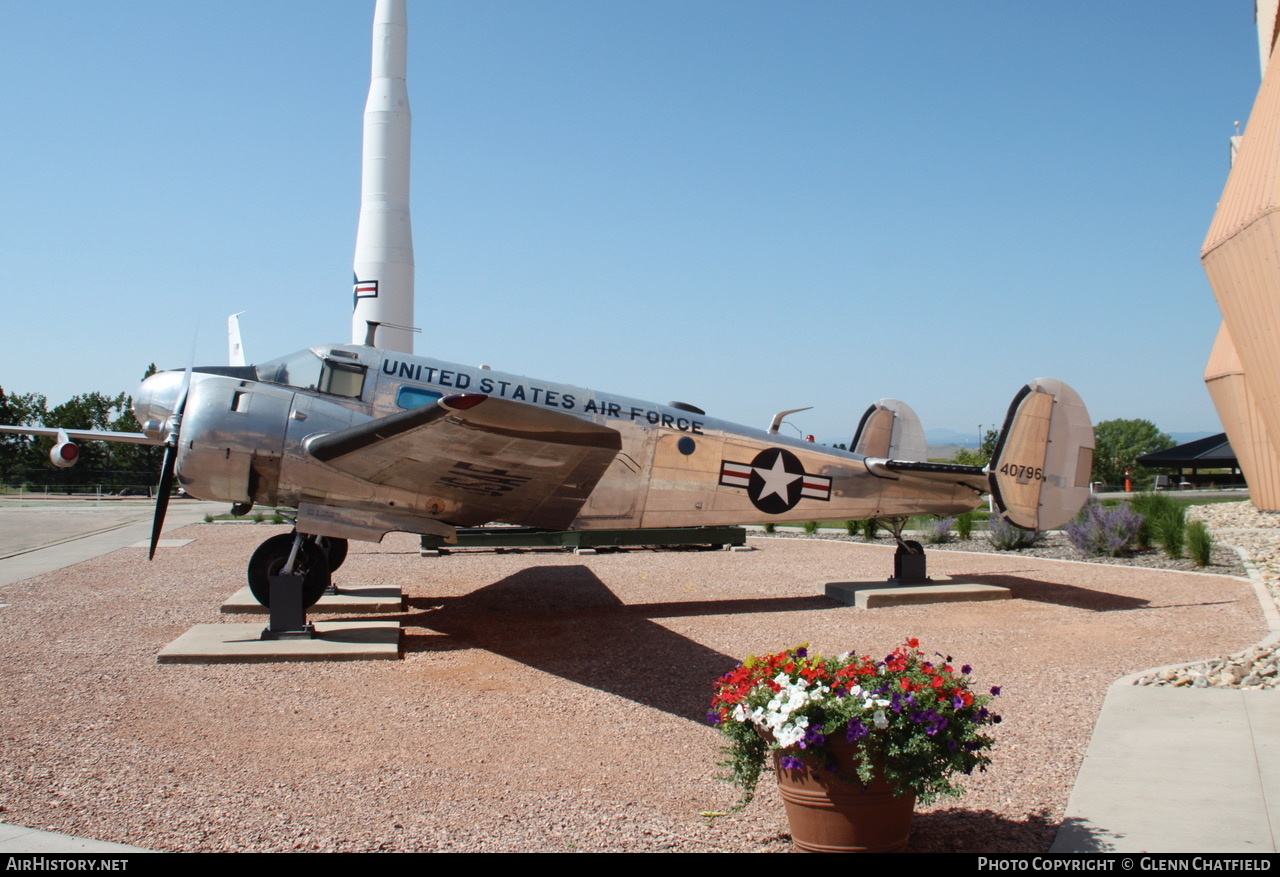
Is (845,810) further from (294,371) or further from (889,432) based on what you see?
(889,432)

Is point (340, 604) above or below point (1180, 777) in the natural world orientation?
below

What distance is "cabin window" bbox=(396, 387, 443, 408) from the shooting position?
9953 mm

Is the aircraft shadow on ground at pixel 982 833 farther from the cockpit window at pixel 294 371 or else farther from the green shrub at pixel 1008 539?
the green shrub at pixel 1008 539

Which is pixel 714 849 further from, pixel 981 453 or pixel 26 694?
pixel 981 453

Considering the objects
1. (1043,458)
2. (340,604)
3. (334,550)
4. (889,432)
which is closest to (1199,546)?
(1043,458)

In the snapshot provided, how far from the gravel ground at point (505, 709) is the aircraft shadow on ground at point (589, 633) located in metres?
0.05

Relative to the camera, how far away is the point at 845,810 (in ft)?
12.6

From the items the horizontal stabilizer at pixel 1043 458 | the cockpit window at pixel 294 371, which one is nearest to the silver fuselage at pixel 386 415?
the cockpit window at pixel 294 371

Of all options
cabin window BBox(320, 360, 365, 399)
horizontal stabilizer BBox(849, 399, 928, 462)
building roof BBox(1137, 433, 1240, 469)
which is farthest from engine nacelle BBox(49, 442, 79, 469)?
building roof BBox(1137, 433, 1240, 469)

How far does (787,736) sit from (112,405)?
68.0 m

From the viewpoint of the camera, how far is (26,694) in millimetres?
7102

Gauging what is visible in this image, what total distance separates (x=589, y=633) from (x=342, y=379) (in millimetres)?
4124

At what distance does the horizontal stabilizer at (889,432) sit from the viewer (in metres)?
14.8

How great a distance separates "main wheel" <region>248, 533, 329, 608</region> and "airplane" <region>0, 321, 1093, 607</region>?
20 millimetres
